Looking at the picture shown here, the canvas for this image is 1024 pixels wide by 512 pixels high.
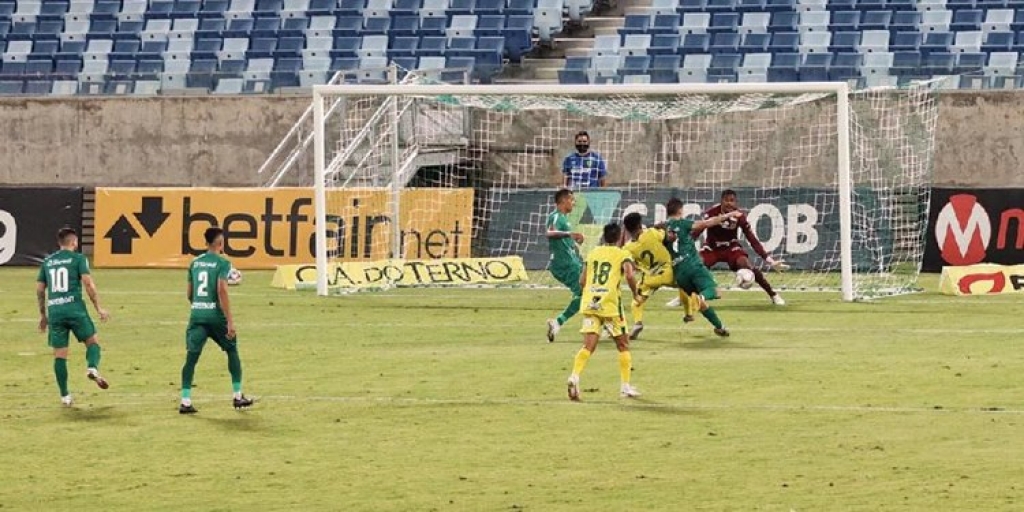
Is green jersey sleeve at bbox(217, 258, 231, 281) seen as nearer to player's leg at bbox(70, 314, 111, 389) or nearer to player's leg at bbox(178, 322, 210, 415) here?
player's leg at bbox(178, 322, 210, 415)

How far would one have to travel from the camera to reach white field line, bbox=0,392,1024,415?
17.2 meters

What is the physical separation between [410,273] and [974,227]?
9486mm

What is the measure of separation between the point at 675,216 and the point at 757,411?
657 cm

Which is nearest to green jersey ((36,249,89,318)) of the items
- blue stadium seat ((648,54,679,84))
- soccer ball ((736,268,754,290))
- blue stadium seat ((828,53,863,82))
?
soccer ball ((736,268,754,290))

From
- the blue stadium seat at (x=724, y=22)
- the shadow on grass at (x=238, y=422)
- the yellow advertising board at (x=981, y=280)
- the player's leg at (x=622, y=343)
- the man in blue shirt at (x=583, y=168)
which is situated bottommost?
the shadow on grass at (x=238, y=422)

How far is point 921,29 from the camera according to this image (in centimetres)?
3775

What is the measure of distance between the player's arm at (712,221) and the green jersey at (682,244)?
71 cm

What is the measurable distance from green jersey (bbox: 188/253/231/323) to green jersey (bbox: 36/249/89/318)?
1303 mm

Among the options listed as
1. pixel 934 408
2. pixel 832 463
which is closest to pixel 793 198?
pixel 934 408

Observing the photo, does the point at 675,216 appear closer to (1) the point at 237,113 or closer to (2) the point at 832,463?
(2) the point at 832,463

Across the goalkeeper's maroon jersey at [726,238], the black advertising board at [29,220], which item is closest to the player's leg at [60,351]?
the goalkeeper's maroon jersey at [726,238]

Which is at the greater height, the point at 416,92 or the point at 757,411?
the point at 416,92

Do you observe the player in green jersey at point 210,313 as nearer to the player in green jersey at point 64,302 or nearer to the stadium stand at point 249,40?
the player in green jersey at point 64,302

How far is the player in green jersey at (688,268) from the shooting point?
23047mm
